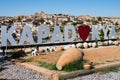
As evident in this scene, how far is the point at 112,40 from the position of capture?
2741cm

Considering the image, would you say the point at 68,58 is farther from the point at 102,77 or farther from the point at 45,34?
the point at 45,34

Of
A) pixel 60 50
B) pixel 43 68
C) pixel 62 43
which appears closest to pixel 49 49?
pixel 60 50

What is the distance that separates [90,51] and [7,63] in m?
5.85

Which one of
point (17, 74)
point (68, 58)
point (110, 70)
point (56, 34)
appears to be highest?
point (68, 58)

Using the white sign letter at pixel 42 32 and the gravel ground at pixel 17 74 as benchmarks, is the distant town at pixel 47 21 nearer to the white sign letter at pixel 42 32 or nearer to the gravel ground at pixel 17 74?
the white sign letter at pixel 42 32

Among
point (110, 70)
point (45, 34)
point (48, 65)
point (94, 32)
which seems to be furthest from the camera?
point (94, 32)

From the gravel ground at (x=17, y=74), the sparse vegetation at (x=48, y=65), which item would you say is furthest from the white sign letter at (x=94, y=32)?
the gravel ground at (x=17, y=74)

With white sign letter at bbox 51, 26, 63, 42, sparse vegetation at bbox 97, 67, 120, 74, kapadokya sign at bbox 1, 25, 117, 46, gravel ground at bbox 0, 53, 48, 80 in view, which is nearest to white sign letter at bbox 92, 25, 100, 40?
kapadokya sign at bbox 1, 25, 117, 46

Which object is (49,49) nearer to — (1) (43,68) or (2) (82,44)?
(2) (82,44)

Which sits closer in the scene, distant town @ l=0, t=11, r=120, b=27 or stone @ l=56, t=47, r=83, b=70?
stone @ l=56, t=47, r=83, b=70

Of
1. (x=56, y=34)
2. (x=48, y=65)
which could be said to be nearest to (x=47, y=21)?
(x=56, y=34)

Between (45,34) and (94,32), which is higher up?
(45,34)

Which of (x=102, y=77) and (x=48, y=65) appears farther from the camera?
(x=48, y=65)

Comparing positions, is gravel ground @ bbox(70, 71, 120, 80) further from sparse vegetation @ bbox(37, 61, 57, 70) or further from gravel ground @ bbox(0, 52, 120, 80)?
sparse vegetation @ bbox(37, 61, 57, 70)
